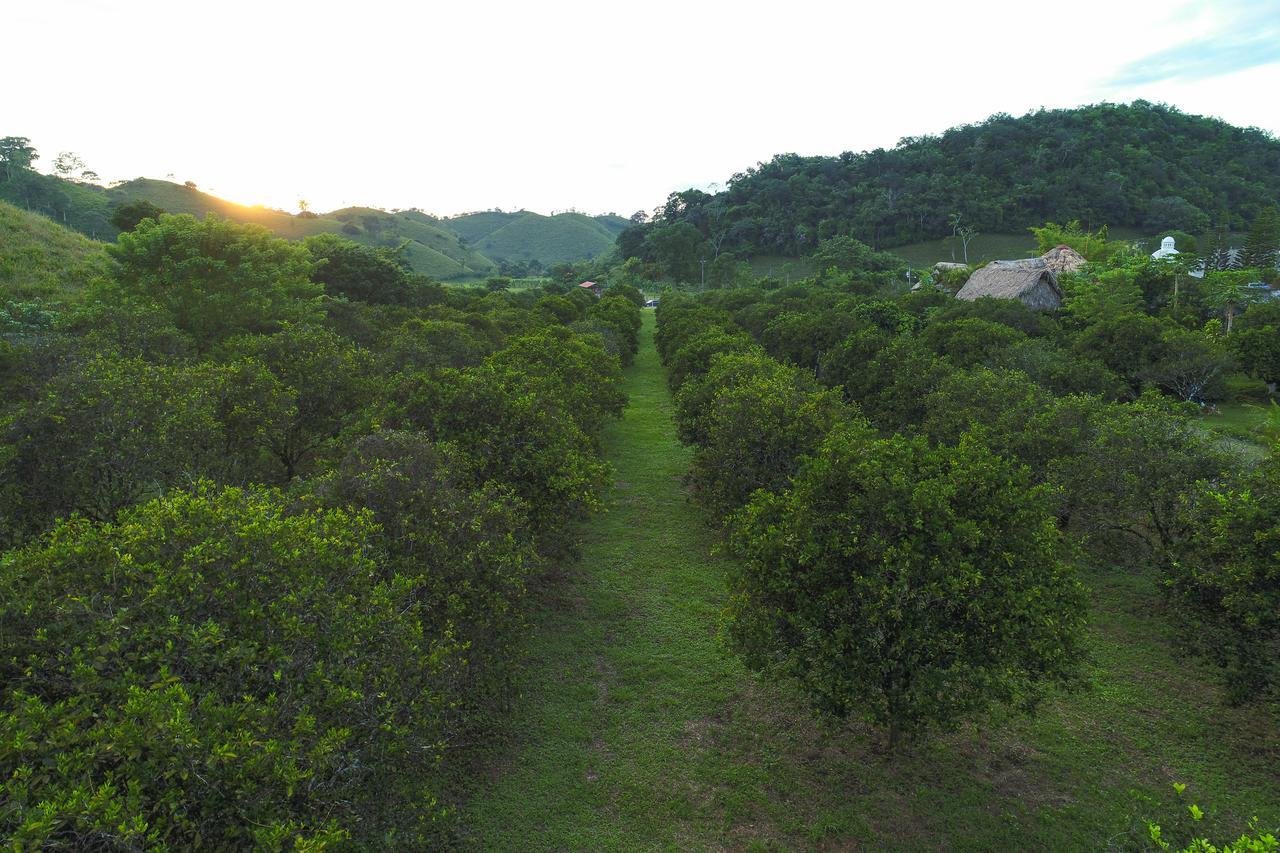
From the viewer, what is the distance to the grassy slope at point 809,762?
801 cm

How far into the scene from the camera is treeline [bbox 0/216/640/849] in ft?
15.2

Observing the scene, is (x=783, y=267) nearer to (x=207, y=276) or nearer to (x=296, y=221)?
(x=207, y=276)

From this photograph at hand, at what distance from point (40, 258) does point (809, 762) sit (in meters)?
39.5

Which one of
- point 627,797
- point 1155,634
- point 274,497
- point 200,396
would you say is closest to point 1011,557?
point 627,797

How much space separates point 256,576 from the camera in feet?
21.0

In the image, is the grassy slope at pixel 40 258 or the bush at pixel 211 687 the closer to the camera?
the bush at pixel 211 687

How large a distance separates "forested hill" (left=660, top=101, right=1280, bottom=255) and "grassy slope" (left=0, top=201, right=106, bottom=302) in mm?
91361

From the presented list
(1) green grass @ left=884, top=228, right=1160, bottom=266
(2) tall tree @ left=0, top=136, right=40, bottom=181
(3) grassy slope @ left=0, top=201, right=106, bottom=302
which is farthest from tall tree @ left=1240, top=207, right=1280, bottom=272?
(2) tall tree @ left=0, top=136, right=40, bottom=181

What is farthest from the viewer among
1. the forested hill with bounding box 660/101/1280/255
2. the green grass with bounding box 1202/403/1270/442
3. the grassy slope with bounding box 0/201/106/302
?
the forested hill with bounding box 660/101/1280/255

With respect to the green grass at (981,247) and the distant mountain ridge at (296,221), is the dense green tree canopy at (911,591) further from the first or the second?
the green grass at (981,247)

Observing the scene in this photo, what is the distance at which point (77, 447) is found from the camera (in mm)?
10461

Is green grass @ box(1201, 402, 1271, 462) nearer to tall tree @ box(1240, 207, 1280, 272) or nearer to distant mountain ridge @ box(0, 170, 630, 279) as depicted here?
tall tree @ box(1240, 207, 1280, 272)

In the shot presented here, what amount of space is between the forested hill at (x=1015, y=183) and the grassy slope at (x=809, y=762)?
103m

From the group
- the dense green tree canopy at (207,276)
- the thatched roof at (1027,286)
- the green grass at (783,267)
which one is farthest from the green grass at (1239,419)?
the green grass at (783,267)
